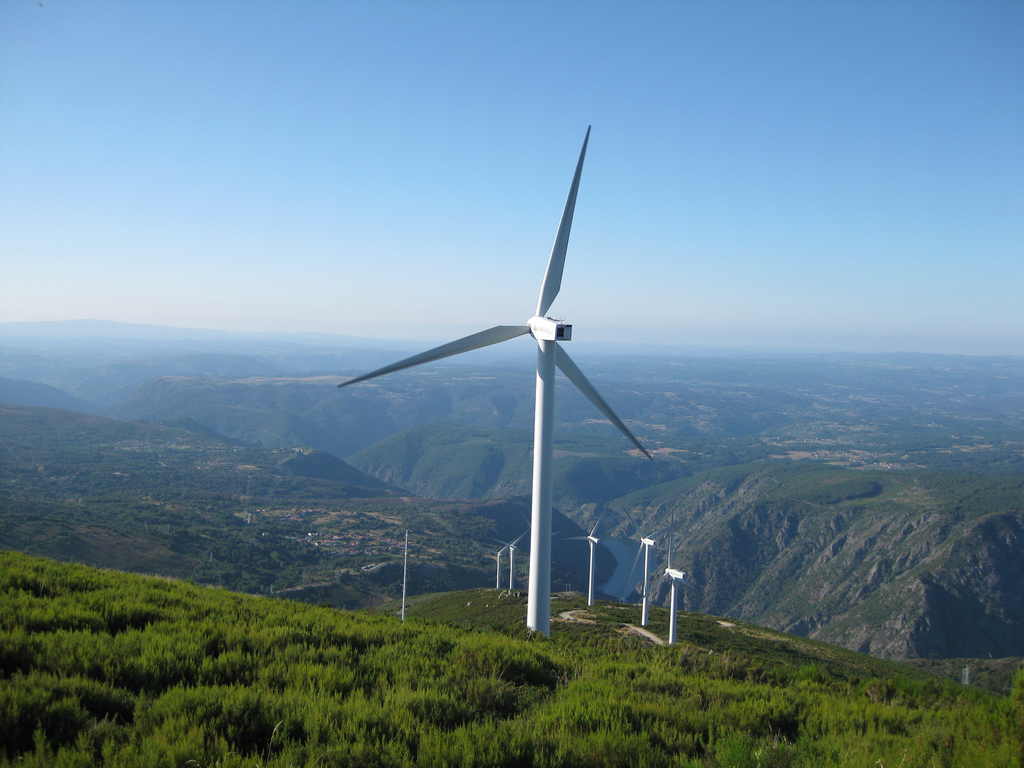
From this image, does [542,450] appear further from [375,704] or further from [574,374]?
[375,704]

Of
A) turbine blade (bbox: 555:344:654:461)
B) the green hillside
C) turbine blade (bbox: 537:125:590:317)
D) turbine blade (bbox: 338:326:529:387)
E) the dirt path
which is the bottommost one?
the dirt path

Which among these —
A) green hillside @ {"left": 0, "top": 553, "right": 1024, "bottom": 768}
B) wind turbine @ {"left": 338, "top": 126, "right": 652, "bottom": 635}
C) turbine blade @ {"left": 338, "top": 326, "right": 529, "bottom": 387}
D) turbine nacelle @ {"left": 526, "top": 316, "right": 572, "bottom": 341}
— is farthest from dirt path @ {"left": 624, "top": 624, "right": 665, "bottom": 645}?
green hillside @ {"left": 0, "top": 553, "right": 1024, "bottom": 768}

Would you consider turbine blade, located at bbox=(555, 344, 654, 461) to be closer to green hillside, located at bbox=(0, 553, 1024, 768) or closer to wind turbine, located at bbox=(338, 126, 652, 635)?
wind turbine, located at bbox=(338, 126, 652, 635)

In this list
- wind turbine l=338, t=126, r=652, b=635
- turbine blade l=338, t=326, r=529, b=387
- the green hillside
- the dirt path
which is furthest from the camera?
the dirt path

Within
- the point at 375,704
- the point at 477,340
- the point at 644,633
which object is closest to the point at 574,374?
the point at 477,340

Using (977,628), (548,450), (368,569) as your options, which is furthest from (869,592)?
(548,450)
